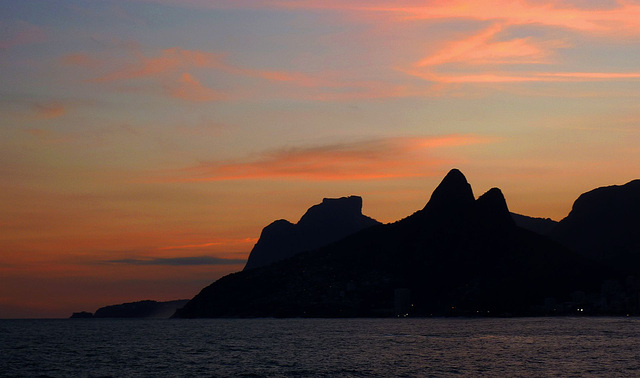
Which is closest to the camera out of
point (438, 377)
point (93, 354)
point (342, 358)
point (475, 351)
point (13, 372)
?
point (438, 377)

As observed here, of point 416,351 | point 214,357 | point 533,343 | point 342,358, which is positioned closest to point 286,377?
point 342,358

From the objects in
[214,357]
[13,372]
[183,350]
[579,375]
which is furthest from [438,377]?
[183,350]

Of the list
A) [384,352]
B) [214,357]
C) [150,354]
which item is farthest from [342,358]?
[150,354]

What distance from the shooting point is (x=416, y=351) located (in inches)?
6816

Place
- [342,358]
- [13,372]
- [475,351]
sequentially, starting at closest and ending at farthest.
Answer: [13,372]
[342,358]
[475,351]

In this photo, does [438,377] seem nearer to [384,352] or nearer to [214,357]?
[384,352]

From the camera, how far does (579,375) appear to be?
122 metres

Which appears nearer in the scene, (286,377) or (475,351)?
(286,377)

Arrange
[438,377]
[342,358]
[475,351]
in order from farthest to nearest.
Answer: [475,351], [342,358], [438,377]

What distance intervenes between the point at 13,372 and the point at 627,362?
374 ft

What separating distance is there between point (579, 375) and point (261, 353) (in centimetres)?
7841

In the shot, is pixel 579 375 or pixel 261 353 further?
pixel 261 353

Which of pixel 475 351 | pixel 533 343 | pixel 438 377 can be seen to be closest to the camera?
pixel 438 377

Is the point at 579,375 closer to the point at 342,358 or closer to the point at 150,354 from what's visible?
the point at 342,358
